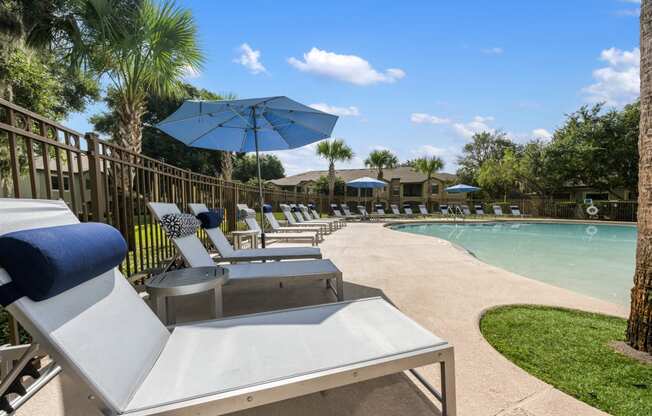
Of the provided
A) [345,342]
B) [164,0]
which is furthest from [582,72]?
[345,342]

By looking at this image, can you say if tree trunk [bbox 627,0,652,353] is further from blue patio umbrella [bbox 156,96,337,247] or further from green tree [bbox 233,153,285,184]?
green tree [bbox 233,153,285,184]

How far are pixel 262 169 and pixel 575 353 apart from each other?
43669 millimetres

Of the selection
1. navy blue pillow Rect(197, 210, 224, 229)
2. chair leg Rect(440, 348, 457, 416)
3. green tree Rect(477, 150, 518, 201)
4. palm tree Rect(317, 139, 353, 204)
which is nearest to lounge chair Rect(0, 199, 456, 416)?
chair leg Rect(440, 348, 457, 416)

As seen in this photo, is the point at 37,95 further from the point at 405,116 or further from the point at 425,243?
the point at 405,116

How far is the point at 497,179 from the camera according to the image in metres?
32.1

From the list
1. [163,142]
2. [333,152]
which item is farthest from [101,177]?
[163,142]

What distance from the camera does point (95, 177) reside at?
316 centimetres

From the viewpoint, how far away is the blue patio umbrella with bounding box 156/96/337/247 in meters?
4.55

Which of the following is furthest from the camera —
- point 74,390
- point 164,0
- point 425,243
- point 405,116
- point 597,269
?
point 405,116

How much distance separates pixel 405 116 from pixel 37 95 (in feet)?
66.0

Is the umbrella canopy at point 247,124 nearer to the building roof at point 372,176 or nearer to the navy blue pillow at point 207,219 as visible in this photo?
the navy blue pillow at point 207,219

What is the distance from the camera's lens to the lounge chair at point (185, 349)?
118cm

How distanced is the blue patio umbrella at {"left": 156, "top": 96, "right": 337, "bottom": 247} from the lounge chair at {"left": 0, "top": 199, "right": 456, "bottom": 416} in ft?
9.90

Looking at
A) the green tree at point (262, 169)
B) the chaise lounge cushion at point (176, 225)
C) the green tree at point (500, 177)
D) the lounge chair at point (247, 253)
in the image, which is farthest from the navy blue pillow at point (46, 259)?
the green tree at point (262, 169)
